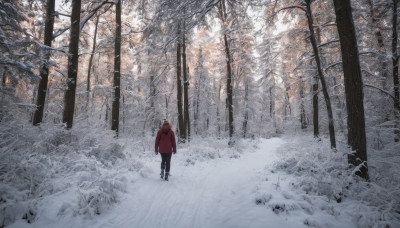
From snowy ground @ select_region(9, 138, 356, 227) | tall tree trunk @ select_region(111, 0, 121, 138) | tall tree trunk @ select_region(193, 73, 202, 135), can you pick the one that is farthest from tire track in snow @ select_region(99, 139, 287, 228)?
tall tree trunk @ select_region(193, 73, 202, 135)

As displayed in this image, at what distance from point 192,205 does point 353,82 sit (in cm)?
547

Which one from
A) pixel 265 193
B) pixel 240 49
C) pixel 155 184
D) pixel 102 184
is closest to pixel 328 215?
pixel 265 193

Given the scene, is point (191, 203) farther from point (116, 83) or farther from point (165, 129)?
point (116, 83)

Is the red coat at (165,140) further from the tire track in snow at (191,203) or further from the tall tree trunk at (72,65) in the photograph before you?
the tall tree trunk at (72,65)

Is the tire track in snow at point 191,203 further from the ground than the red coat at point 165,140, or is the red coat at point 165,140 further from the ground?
the red coat at point 165,140

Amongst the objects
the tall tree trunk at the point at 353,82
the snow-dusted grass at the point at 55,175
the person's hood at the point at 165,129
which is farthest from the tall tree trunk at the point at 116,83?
the tall tree trunk at the point at 353,82

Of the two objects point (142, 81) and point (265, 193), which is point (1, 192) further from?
point (142, 81)

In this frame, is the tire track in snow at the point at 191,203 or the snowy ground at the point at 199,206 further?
the tire track in snow at the point at 191,203

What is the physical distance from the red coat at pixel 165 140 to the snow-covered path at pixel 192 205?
1014 millimetres

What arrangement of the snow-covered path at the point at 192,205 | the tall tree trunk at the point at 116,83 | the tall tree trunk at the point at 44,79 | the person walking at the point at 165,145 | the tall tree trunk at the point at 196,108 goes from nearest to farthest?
the snow-covered path at the point at 192,205, the person walking at the point at 165,145, the tall tree trunk at the point at 44,79, the tall tree trunk at the point at 116,83, the tall tree trunk at the point at 196,108

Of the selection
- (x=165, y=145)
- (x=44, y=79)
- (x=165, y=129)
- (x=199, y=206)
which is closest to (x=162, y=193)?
(x=199, y=206)

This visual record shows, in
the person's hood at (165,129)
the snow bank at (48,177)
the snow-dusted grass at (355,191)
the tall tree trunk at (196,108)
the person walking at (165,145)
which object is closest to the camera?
the snow bank at (48,177)

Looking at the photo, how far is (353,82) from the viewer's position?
5.11 m

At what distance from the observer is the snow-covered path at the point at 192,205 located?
3.76 metres
